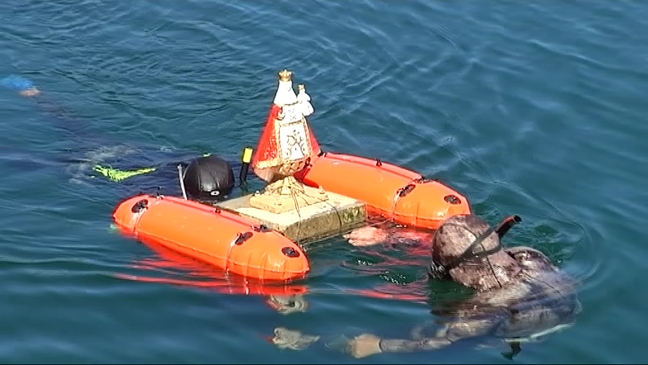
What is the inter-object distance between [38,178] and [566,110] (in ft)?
22.7

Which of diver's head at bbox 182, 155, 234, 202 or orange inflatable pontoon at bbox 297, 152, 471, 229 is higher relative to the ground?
diver's head at bbox 182, 155, 234, 202

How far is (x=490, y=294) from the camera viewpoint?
396 inches

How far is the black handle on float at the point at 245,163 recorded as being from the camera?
12.3 m

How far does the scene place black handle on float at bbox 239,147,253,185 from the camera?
12.3 meters

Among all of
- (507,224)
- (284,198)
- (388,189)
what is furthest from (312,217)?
Result: (507,224)

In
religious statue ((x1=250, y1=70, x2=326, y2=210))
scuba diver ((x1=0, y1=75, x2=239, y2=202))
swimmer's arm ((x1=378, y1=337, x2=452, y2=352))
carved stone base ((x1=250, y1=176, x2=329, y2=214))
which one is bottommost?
swimmer's arm ((x1=378, y1=337, x2=452, y2=352))

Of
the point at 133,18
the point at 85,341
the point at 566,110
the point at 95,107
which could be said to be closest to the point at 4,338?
the point at 85,341

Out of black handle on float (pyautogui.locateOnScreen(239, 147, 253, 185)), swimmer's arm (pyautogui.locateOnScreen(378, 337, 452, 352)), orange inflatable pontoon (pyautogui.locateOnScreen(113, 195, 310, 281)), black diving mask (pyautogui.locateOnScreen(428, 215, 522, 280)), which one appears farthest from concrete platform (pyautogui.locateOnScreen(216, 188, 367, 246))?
swimmer's arm (pyautogui.locateOnScreen(378, 337, 452, 352))

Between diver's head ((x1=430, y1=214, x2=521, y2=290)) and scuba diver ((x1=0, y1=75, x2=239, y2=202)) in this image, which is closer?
diver's head ((x1=430, y1=214, x2=521, y2=290))

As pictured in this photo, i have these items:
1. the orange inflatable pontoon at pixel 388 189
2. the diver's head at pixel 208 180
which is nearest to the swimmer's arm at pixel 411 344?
the orange inflatable pontoon at pixel 388 189

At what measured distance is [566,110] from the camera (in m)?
15.5

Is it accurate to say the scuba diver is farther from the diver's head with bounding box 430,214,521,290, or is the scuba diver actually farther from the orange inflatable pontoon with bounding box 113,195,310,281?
the diver's head with bounding box 430,214,521,290

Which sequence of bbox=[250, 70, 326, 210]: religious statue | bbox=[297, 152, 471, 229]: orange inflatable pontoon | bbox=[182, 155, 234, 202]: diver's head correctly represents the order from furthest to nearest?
bbox=[182, 155, 234, 202]: diver's head < bbox=[297, 152, 471, 229]: orange inflatable pontoon < bbox=[250, 70, 326, 210]: religious statue

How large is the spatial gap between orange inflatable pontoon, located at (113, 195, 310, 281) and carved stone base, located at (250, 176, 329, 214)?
0.45 meters
